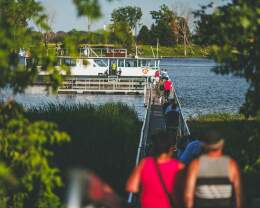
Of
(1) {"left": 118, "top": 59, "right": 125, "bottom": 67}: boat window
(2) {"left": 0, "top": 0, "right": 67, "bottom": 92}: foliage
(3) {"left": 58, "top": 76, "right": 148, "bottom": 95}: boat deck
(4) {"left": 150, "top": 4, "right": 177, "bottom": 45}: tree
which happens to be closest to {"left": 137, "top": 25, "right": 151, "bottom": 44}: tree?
(4) {"left": 150, "top": 4, "right": 177, "bottom": 45}: tree

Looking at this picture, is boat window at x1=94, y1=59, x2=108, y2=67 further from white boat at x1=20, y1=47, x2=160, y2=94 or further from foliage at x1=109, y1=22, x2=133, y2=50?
foliage at x1=109, y1=22, x2=133, y2=50

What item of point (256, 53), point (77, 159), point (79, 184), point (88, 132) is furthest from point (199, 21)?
point (88, 132)

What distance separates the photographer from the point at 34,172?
6.93m

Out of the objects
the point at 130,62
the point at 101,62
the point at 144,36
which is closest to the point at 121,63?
the point at 130,62

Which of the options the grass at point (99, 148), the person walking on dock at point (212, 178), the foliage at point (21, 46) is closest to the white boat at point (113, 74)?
the grass at point (99, 148)

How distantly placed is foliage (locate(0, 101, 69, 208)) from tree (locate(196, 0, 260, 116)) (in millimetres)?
1869

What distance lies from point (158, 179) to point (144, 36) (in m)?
174

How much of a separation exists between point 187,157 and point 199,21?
2298 millimetres

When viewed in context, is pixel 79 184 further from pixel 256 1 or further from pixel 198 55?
pixel 198 55

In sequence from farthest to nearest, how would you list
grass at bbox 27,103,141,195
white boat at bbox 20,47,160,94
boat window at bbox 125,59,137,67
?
boat window at bbox 125,59,137,67, white boat at bbox 20,47,160,94, grass at bbox 27,103,141,195

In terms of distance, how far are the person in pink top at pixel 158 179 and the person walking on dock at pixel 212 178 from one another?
0.68 ft

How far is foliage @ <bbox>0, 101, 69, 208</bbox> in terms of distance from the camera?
257 inches

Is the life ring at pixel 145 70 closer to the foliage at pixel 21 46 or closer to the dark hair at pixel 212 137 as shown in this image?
the foliage at pixel 21 46

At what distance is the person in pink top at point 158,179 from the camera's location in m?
6.15
